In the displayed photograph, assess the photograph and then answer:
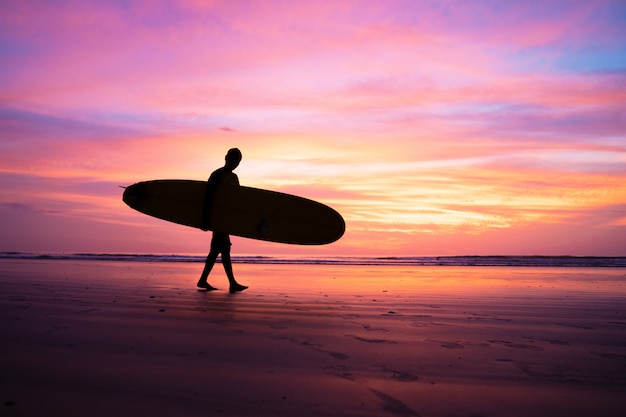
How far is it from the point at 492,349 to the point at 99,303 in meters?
3.86

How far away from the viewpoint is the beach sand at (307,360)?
6.35 feet

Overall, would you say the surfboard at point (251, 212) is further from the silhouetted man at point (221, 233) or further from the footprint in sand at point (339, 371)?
the footprint in sand at point (339, 371)

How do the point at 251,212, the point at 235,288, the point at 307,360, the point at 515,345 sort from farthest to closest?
the point at 251,212, the point at 235,288, the point at 515,345, the point at 307,360

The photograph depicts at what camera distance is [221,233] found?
22.8 ft

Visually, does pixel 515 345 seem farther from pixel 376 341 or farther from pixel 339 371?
pixel 339 371

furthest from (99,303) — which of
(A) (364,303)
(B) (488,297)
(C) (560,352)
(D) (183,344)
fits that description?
(B) (488,297)

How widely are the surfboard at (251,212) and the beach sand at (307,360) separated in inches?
91.8

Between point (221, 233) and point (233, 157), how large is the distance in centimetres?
113

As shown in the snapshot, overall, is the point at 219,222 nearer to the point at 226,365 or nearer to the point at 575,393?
the point at 226,365

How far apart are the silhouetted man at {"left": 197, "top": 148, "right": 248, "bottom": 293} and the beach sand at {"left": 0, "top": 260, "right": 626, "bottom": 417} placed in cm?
167

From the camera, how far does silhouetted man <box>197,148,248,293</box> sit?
6.69 m

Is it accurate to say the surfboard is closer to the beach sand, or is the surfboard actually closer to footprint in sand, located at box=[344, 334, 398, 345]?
the beach sand

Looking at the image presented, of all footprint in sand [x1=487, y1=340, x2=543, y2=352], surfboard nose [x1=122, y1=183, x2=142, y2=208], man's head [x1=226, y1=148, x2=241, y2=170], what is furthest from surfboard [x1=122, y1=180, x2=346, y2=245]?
footprint in sand [x1=487, y1=340, x2=543, y2=352]

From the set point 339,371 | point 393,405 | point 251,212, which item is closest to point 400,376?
point 339,371
